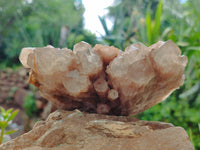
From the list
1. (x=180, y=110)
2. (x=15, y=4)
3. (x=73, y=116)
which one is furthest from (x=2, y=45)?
(x=73, y=116)

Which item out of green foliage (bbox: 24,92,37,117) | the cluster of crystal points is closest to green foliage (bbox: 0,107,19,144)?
the cluster of crystal points

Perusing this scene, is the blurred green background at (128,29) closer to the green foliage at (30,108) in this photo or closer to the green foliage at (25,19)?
the green foliage at (25,19)

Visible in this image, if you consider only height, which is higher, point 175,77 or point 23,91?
point 175,77

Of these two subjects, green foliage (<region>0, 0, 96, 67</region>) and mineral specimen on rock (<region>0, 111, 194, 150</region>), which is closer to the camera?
mineral specimen on rock (<region>0, 111, 194, 150</region>)

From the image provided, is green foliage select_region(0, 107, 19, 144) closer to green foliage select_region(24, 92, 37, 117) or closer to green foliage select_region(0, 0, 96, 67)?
green foliage select_region(24, 92, 37, 117)

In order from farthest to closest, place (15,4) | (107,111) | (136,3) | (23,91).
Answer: (136,3) → (15,4) → (23,91) → (107,111)

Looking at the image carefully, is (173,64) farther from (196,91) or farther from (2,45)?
(2,45)
